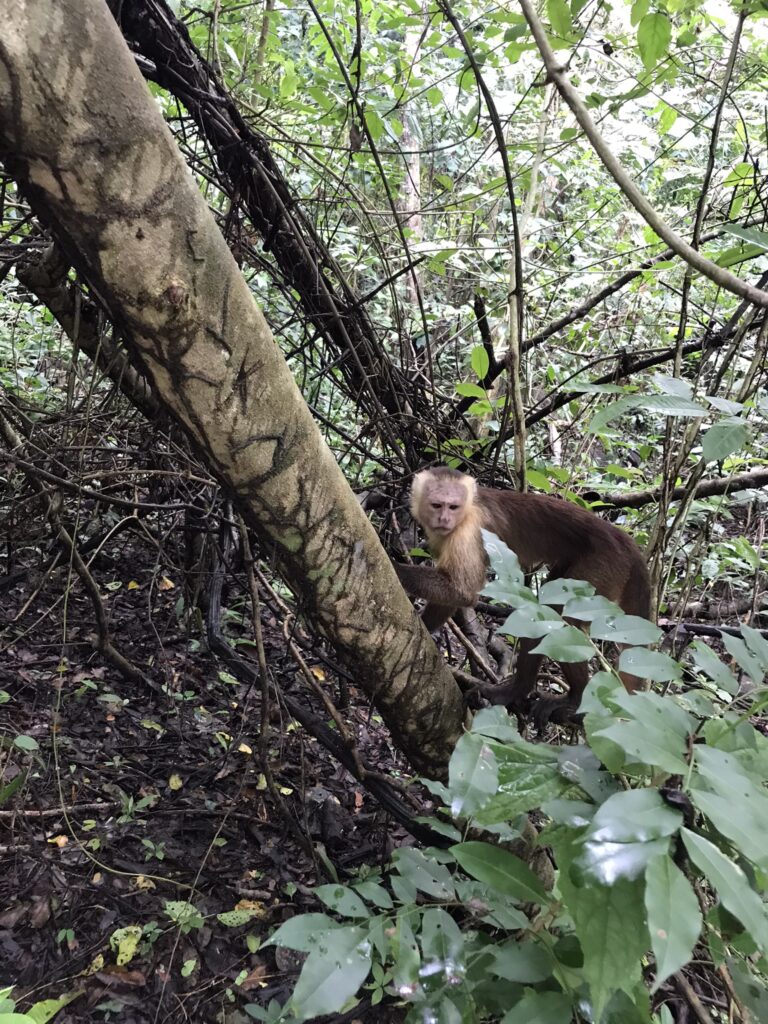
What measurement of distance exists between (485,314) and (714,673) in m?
2.97

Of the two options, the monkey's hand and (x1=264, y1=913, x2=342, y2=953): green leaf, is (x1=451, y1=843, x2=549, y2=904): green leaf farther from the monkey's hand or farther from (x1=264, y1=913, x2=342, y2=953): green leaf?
the monkey's hand

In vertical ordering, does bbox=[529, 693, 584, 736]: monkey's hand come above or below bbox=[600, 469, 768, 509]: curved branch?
below

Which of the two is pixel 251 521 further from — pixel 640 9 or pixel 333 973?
pixel 640 9

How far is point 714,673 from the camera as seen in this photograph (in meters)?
1.41

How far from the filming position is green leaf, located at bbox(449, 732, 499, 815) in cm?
130

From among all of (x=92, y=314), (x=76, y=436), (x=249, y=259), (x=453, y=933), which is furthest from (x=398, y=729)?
(x=92, y=314)

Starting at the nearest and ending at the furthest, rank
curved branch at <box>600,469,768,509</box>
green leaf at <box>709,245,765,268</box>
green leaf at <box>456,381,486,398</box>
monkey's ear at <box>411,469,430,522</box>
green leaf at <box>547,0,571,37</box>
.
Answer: green leaf at <box>709,245,765,268</box>
green leaf at <box>547,0,571,37</box>
green leaf at <box>456,381,486,398</box>
monkey's ear at <box>411,469,430,522</box>
curved branch at <box>600,469,768,509</box>

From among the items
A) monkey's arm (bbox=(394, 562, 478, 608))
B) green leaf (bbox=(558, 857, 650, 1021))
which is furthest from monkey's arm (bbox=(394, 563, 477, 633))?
green leaf (bbox=(558, 857, 650, 1021))

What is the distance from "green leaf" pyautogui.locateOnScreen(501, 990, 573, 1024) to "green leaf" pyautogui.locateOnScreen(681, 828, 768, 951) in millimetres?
556

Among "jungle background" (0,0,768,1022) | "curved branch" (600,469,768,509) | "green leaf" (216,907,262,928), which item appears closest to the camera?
"jungle background" (0,0,768,1022)

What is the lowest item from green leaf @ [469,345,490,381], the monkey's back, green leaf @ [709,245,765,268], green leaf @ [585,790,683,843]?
the monkey's back

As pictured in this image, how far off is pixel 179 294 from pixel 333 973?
55.3 inches

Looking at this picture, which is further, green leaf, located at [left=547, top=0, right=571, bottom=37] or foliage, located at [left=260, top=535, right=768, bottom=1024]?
green leaf, located at [left=547, top=0, right=571, bottom=37]

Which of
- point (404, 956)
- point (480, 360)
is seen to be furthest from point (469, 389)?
point (404, 956)
